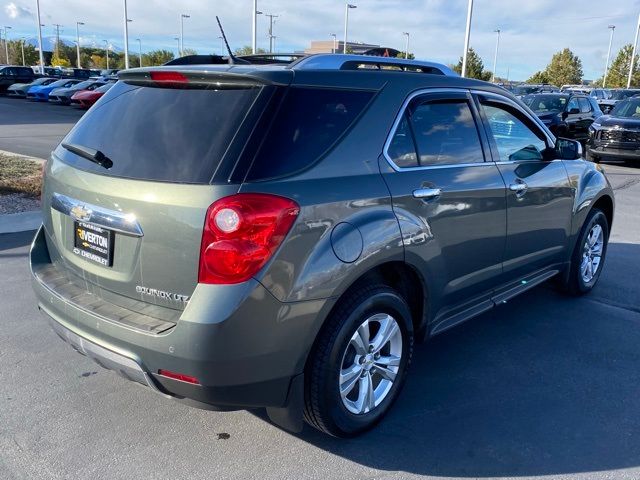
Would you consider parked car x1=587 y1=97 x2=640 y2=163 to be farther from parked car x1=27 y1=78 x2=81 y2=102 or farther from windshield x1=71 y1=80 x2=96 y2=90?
parked car x1=27 y1=78 x2=81 y2=102

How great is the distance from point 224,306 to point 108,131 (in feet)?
4.18

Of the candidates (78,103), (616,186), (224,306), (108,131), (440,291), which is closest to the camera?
(224,306)

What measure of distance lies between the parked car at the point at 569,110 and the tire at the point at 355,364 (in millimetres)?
15629

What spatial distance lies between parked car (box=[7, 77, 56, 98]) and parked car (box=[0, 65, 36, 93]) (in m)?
0.86

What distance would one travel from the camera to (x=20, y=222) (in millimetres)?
7363

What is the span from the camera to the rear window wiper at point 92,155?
298cm

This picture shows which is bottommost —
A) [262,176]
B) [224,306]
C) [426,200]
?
[224,306]

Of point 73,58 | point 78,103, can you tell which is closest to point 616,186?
point 78,103

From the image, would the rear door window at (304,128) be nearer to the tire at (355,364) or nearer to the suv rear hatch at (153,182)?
the suv rear hatch at (153,182)

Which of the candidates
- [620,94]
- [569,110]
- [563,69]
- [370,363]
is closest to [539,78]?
[563,69]

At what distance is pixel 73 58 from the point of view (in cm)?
9488

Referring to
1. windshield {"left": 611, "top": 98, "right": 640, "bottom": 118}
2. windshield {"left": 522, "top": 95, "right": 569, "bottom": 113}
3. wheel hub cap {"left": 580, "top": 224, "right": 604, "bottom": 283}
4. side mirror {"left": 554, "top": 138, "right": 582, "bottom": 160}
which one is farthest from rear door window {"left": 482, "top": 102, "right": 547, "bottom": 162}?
windshield {"left": 522, "top": 95, "right": 569, "bottom": 113}

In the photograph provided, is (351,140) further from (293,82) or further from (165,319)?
(165,319)

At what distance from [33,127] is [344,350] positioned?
2118 cm
